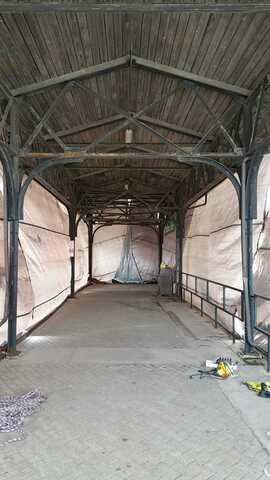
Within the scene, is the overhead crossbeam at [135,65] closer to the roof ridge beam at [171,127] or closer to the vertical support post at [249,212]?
the vertical support post at [249,212]

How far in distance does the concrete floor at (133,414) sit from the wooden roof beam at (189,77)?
3.43 meters

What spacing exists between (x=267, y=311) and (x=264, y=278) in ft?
1.43

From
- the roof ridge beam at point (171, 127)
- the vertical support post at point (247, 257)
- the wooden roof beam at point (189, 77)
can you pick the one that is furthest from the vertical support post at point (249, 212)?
the roof ridge beam at point (171, 127)

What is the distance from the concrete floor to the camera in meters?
2.43

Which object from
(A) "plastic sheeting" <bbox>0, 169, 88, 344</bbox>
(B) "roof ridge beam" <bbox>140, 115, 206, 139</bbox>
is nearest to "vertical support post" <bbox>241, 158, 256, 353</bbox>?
(B) "roof ridge beam" <bbox>140, 115, 206, 139</bbox>

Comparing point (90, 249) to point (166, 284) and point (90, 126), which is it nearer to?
→ point (166, 284)

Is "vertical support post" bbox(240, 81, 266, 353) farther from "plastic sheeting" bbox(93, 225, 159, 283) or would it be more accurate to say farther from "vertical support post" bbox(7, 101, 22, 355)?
"plastic sheeting" bbox(93, 225, 159, 283)

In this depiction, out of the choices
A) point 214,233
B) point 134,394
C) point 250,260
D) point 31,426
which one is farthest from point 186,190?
point 31,426

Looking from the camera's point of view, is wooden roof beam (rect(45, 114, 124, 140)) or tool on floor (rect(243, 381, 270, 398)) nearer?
tool on floor (rect(243, 381, 270, 398))

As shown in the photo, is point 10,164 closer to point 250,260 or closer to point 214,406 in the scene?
point 250,260

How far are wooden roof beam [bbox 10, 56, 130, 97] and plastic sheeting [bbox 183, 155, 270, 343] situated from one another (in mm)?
2222

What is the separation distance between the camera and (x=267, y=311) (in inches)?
194

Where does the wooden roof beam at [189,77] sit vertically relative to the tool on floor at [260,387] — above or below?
above

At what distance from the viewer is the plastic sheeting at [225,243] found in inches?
195
